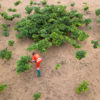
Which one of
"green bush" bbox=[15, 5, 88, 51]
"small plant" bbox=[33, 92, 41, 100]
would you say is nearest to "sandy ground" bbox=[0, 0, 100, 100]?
"small plant" bbox=[33, 92, 41, 100]

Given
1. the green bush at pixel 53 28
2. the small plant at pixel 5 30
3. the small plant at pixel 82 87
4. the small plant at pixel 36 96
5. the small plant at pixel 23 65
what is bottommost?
the small plant at pixel 36 96

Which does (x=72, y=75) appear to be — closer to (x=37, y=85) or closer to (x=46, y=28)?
(x=37, y=85)

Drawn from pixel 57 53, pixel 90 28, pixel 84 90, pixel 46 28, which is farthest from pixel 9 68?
pixel 90 28

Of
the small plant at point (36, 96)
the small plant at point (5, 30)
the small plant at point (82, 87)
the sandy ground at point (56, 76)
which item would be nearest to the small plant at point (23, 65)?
the sandy ground at point (56, 76)

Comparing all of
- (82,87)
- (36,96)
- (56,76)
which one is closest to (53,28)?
(56,76)

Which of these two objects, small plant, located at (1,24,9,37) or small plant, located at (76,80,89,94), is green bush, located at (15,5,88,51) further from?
small plant, located at (76,80,89,94)

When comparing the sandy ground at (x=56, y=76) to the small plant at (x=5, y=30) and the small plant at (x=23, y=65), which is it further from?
the small plant at (x=5, y=30)

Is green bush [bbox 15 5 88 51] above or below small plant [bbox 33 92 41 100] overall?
above

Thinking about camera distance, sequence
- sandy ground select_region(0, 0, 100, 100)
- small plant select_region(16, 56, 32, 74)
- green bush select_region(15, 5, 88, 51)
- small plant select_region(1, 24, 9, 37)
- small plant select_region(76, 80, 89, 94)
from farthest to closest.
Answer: small plant select_region(1, 24, 9, 37) < green bush select_region(15, 5, 88, 51) < small plant select_region(16, 56, 32, 74) < sandy ground select_region(0, 0, 100, 100) < small plant select_region(76, 80, 89, 94)

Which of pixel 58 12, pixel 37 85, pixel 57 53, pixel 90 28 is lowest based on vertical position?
pixel 37 85
